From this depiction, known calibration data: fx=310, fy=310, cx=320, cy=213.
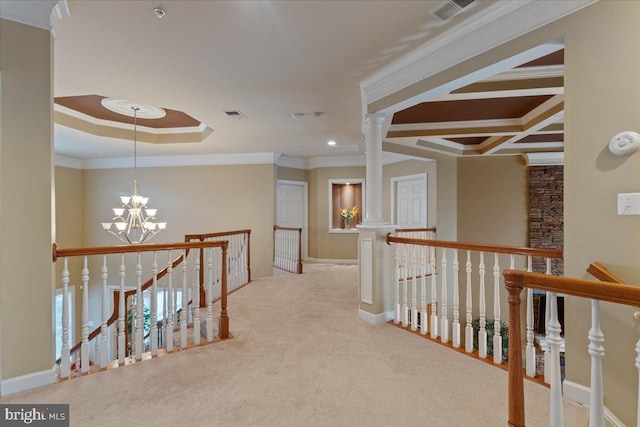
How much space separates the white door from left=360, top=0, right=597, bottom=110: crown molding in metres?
3.75

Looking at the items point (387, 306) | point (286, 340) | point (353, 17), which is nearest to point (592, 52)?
point (353, 17)

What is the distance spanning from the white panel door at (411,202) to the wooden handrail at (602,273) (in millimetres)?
4774

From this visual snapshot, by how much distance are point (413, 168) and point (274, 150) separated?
3015 mm

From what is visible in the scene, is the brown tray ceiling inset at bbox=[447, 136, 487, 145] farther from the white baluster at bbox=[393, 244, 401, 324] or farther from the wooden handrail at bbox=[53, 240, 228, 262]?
the wooden handrail at bbox=[53, 240, 228, 262]

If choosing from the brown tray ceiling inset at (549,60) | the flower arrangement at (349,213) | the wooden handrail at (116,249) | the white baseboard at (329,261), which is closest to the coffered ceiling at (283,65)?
the brown tray ceiling inset at (549,60)

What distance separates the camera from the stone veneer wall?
250 inches

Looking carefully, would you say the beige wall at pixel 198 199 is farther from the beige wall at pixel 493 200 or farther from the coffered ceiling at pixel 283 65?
the beige wall at pixel 493 200

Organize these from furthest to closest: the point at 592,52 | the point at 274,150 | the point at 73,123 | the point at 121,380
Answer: the point at 274,150 < the point at 73,123 < the point at 121,380 < the point at 592,52

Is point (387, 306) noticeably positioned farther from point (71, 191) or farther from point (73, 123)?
point (71, 191)

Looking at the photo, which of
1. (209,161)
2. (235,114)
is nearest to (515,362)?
(235,114)

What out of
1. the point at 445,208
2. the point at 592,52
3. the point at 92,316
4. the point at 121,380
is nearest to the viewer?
the point at 592,52

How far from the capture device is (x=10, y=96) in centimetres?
201

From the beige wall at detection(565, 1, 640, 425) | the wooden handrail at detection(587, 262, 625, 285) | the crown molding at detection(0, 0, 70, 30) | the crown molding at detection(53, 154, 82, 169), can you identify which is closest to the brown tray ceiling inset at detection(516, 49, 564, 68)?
the beige wall at detection(565, 1, 640, 425)

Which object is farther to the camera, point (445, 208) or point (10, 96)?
point (445, 208)
